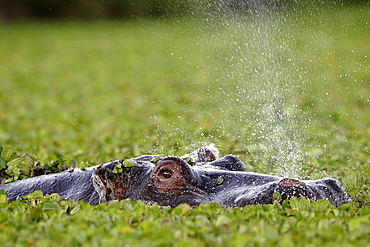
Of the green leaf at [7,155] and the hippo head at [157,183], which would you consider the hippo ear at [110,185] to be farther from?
the green leaf at [7,155]

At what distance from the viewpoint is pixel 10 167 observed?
553 cm

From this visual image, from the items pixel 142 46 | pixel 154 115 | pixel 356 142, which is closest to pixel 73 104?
pixel 154 115

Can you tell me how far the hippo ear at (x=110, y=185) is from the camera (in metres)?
4.54

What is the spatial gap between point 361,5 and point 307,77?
20.6 feet

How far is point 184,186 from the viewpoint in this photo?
171 inches

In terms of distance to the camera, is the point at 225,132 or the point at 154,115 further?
the point at 154,115

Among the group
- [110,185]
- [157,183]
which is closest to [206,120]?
[110,185]

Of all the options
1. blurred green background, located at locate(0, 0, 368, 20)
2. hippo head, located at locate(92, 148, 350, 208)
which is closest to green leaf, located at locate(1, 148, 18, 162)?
hippo head, located at locate(92, 148, 350, 208)

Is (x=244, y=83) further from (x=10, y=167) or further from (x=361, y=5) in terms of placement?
(x=361, y=5)

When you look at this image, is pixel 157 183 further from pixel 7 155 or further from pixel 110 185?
pixel 7 155

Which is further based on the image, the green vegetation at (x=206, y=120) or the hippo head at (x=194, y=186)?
the hippo head at (x=194, y=186)

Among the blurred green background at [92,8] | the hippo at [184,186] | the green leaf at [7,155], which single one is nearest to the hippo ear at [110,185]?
the hippo at [184,186]

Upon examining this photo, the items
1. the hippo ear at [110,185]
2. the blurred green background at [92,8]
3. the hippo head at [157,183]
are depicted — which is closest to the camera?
the hippo head at [157,183]

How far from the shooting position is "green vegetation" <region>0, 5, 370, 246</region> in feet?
11.3
